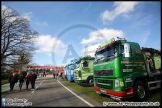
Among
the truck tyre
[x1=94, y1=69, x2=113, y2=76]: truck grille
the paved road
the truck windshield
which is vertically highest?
the truck windshield

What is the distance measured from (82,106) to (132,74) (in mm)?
2941

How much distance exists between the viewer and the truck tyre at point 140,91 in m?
6.81

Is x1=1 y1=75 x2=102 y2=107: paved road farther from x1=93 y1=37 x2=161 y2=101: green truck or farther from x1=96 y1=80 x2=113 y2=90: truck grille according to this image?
x1=93 y1=37 x2=161 y2=101: green truck

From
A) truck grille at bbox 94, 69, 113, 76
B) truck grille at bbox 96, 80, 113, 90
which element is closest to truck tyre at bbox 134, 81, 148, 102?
truck grille at bbox 96, 80, 113, 90

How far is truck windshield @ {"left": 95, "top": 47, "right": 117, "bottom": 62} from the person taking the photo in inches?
284

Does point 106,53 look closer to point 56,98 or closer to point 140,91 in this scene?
point 140,91

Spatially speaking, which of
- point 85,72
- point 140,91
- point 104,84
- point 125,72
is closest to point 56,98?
point 104,84

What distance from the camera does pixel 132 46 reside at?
7.45 meters

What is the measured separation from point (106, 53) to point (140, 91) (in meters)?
2.68

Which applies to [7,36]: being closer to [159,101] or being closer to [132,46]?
[132,46]

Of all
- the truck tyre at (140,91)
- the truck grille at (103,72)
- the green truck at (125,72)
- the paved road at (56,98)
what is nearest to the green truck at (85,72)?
the paved road at (56,98)

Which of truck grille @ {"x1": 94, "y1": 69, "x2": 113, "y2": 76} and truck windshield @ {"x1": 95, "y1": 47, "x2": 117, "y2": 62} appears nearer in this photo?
truck grille @ {"x1": 94, "y1": 69, "x2": 113, "y2": 76}

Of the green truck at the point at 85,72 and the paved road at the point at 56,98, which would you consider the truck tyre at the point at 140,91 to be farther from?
the green truck at the point at 85,72

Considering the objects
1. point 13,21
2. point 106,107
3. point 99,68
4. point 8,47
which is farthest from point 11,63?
point 106,107
